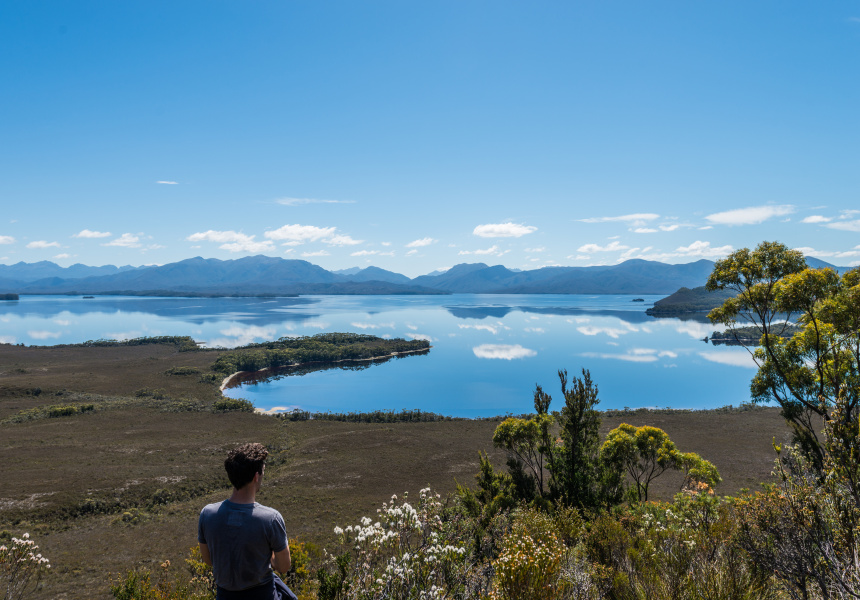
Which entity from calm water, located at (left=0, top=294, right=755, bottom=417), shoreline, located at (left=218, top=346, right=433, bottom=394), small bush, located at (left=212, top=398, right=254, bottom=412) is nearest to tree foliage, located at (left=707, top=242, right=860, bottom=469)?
calm water, located at (left=0, top=294, right=755, bottom=417)

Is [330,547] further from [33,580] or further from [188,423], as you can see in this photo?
[188,423]

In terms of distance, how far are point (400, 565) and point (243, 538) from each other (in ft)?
7.90

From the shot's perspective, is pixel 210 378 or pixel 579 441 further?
pixel 210 378

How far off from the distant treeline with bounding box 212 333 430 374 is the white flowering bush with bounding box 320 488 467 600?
2799 inches

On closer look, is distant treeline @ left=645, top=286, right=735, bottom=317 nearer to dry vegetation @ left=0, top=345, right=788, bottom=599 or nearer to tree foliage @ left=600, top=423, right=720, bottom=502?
dry vegetation @ left=0, top=345, right=788, bottom=599

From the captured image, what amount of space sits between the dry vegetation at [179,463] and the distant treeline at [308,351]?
54.3 ft

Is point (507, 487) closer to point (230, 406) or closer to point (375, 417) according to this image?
point (375, 417)

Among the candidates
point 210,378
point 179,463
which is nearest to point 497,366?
point 210,378

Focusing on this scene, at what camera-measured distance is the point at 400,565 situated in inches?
172

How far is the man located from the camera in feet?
8.43

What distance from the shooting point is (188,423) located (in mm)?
40031

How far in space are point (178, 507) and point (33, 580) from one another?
786 centimetres

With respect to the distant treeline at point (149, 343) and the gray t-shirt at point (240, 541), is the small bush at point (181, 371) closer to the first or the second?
the distant treeline at point (149, 343)

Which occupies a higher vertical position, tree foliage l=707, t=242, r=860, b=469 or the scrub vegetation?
tree foliage l=707, t=242, r=860, b=469
